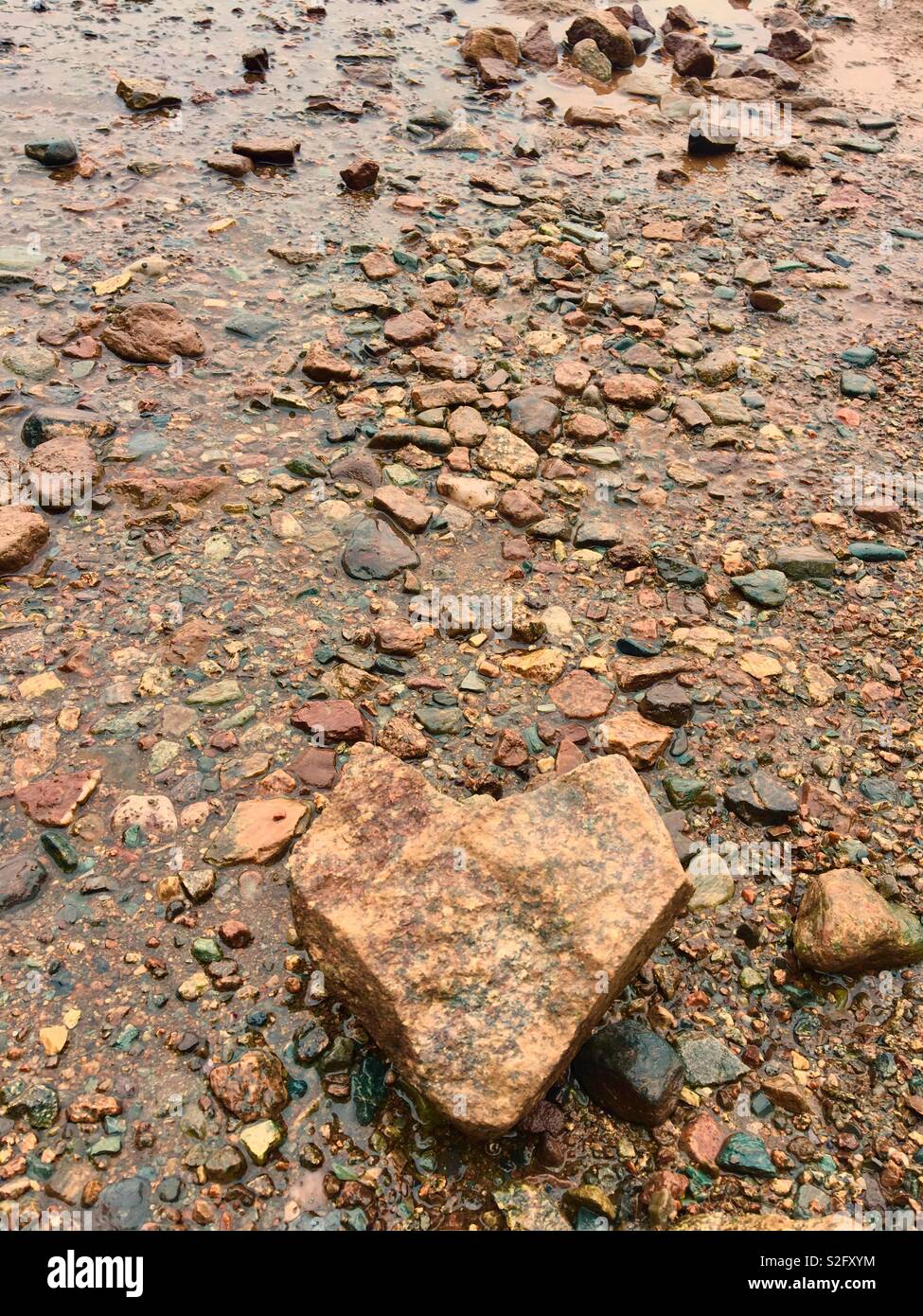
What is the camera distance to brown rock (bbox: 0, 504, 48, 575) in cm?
466

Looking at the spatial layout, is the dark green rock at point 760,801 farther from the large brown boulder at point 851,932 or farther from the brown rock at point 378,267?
the brown rock at point 378,267

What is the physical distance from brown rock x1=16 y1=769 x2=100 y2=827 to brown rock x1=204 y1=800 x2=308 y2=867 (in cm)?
57

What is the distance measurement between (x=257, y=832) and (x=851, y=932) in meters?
2.25

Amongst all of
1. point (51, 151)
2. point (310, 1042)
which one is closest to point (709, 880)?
point (310, 1042)

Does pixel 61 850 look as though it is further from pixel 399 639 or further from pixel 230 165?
pixel 230 165

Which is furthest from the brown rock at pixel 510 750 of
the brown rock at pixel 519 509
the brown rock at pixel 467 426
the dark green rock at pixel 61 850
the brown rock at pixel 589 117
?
the brown rock at pixel 589 117

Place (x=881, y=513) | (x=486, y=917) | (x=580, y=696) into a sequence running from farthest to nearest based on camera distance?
(x=881, y=513), (x=580, y=696), (x=486, y=917)

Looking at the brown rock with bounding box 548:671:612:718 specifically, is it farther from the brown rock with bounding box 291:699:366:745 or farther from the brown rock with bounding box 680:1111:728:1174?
the brown rock with bounding box 680:1111:728:1174

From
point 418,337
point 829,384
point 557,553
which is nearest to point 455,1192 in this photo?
point 557,553

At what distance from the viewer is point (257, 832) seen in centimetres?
375

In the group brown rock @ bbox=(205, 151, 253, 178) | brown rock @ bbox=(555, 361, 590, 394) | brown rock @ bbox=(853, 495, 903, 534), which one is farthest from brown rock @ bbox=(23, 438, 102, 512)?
brown rock @ bbox=(853, 495, 903, 534)

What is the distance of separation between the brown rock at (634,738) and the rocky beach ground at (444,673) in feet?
0.11

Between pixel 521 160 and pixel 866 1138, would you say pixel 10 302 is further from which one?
pixel 866 1138

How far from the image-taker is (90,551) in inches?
191
